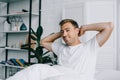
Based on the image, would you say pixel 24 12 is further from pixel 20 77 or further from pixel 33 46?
pixel 20 77

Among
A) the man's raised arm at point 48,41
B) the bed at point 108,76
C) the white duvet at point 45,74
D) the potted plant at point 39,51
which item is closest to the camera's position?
the white duvet at point 45,74

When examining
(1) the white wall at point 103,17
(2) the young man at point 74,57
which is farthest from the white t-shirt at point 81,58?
(1) the white wall at point 103,17

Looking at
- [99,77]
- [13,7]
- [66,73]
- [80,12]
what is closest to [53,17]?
[80,12]

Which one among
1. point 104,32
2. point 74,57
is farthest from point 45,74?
point 104,32

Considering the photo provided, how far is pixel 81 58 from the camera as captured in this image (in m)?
1.76

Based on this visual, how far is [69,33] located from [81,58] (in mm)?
238

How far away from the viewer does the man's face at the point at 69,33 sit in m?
1.84

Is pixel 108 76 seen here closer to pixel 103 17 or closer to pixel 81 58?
pixel 81 58

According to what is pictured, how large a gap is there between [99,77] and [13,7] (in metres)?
2.94

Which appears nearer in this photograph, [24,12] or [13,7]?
[24,12]

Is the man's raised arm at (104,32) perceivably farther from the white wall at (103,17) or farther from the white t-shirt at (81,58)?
the white wall at (103,17)

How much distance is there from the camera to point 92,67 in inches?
69.6

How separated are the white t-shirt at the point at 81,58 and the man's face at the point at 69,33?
6 cm

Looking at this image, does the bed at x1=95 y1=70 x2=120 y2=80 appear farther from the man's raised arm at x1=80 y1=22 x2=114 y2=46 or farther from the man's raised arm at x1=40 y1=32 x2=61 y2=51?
the man's raised arm at x1=40 y1=32 x2=61 y2=51
